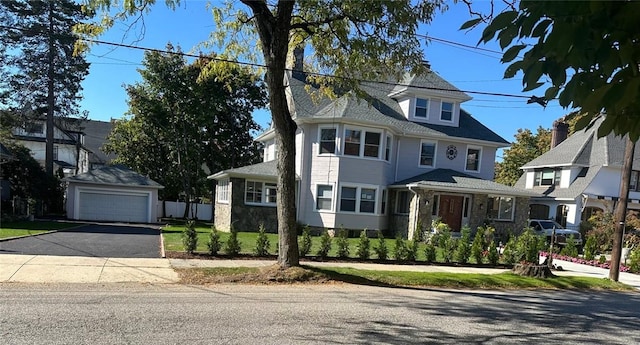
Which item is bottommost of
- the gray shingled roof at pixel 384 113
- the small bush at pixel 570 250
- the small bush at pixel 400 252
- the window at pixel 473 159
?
the small bush at pixel 570 250

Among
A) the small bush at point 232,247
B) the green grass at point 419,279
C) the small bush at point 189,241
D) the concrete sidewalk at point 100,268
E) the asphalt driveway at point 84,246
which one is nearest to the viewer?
the concrete sidewalk at point 100,268

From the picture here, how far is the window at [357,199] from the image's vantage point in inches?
832

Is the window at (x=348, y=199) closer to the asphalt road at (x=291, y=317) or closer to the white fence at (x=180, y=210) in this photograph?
the asphalt road at (x=291, y=317)

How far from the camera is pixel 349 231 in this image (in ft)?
70.3

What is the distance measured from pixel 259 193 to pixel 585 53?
66.2 ft

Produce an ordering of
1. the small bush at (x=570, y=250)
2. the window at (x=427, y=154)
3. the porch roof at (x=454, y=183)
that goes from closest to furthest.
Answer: the small bush at (x=570, y=250) → the porch roof at (x=454, y=183) → the window at (x=427, y=154)

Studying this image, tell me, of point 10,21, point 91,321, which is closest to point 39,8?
point 10,21

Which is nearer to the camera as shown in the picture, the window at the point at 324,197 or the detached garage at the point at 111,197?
the window at the point at 324,197

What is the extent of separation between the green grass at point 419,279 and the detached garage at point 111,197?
18.6 m

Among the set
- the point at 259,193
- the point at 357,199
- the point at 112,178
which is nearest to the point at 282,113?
the point at 357,199

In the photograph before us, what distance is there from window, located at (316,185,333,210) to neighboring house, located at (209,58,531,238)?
5cm

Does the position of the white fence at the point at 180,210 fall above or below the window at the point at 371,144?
below

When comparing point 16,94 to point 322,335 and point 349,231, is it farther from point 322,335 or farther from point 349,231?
point 322,335

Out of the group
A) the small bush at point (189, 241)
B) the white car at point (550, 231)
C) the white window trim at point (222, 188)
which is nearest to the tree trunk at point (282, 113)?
the small bush at point (189, 241)
